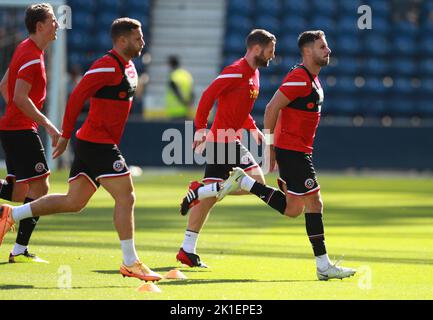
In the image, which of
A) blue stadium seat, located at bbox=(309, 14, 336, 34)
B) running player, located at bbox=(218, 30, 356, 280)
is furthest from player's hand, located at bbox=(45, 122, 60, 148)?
blue stadium seat, located at bbox=(309, 14, 336, 34)

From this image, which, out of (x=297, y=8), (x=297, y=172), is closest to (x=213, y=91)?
(x=297, y=172)

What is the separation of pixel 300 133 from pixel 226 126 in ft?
3.85

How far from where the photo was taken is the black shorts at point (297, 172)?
10.0 m

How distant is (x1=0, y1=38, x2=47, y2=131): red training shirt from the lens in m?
10.4

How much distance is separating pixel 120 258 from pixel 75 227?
11.0 ft

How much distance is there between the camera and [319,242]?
995 centimetres

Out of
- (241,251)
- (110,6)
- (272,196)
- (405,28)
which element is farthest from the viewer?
(110,6)

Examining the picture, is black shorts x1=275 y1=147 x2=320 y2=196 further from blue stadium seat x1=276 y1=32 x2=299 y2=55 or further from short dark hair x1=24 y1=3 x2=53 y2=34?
blue stadium seat x1=276 y1=32 x2=299 y2=55

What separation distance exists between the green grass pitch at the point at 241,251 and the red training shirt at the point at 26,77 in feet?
4.23

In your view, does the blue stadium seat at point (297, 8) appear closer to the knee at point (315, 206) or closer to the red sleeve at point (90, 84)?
the knee at point (315, 206)

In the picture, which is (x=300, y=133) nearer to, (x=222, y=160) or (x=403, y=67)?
(x=222, y=160)

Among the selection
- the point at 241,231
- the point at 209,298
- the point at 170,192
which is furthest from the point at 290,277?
the point at 170,192

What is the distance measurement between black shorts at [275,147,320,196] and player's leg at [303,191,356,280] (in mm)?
82
